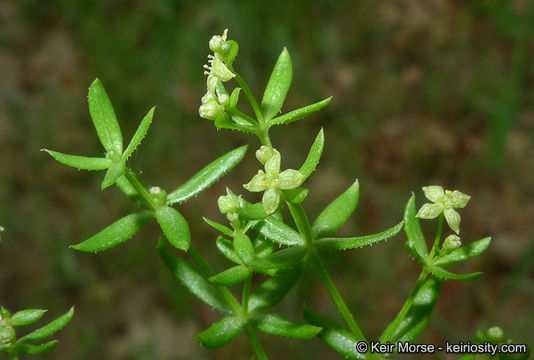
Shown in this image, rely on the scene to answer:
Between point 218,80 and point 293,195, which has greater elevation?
point 218,80

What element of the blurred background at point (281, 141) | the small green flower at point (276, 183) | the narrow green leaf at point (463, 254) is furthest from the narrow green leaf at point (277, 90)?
the blurred background at point (281, 141)

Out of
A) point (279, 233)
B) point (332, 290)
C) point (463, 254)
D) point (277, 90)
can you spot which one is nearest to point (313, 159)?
point (279, 233)

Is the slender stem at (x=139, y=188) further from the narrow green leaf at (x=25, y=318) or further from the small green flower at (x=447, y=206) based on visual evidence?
the small green flower at (x=447, y=206)

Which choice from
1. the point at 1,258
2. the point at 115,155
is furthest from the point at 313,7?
the point at 115,155

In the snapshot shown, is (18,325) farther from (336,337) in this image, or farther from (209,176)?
(336,337)

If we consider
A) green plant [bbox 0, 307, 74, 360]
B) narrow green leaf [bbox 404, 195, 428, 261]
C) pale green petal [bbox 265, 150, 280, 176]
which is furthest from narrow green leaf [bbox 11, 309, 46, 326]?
narrow green leaf [bbox 404, 195, 428, 261]

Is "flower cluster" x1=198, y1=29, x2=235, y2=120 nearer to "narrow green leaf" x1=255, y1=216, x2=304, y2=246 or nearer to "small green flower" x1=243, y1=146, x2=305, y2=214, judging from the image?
"small green flower" x1=243, y1=146, x2=305, y2=214
